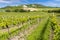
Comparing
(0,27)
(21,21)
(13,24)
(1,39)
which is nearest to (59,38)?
(1,39)

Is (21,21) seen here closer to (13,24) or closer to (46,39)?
(13,24)

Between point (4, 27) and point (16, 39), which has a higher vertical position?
point (16, 39)

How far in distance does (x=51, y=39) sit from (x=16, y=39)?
5.76 metres

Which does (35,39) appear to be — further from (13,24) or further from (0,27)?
(13,24)

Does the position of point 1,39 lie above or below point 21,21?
above

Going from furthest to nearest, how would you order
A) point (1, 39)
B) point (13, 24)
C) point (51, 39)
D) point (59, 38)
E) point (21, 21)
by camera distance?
1. point (21, 21)
2. point (13, 24)
3. point (51, 39)
4. point (1, 39)
5. point (59, 38)

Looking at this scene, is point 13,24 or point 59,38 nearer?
point 59,38

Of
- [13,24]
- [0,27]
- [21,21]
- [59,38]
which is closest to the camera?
Answer: [59,38]

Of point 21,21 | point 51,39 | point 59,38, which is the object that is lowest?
point 21,21

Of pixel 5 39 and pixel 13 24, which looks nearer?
pixel 5 39

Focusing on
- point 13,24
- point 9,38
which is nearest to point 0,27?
point 13,24

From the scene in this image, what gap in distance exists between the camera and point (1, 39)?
29.1m

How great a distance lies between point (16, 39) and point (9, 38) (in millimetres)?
1624

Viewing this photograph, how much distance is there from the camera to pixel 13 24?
53.9m
